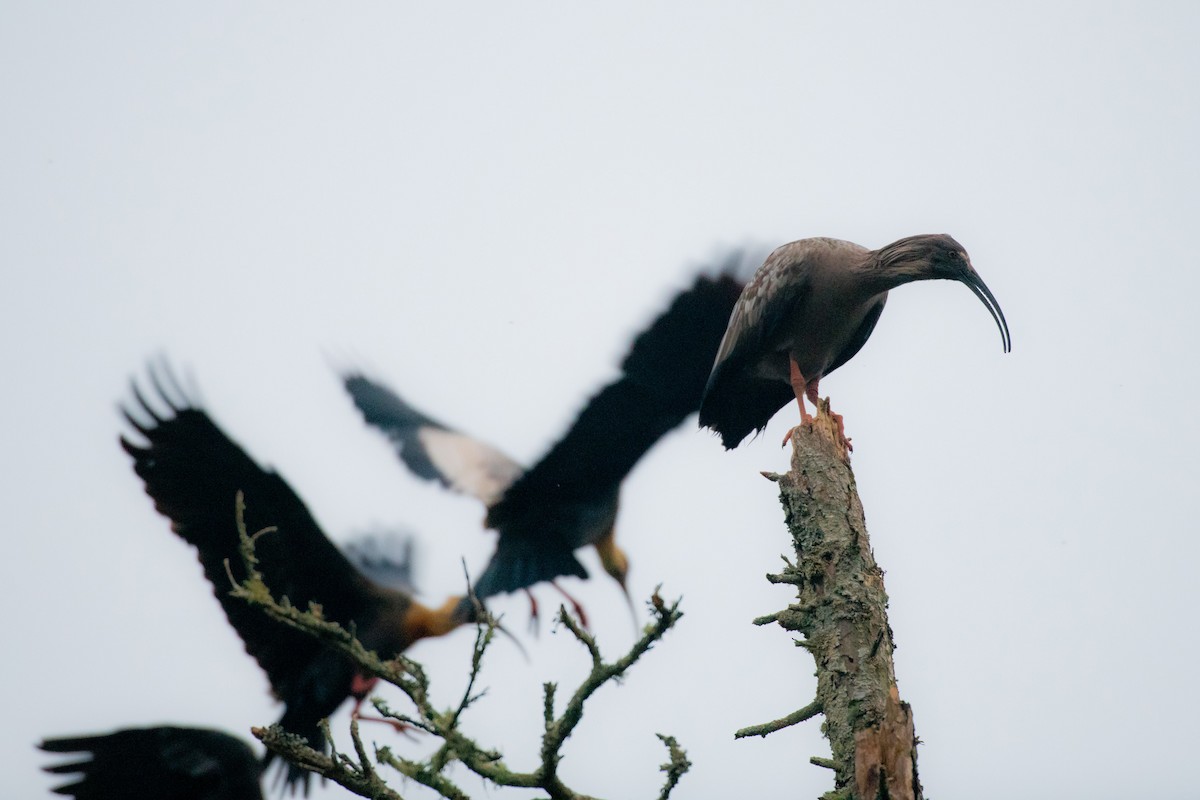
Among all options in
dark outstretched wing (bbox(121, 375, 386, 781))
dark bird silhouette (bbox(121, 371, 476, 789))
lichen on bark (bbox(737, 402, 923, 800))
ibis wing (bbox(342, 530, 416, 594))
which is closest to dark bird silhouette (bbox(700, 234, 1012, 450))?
lichen on bark (bbox(737, 402, 923, 800))

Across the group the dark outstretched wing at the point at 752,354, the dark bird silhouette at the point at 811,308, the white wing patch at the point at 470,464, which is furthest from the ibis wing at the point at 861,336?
the white wing patch at the point at 470,464

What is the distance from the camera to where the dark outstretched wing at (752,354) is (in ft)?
18.3

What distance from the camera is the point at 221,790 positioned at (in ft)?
21.3

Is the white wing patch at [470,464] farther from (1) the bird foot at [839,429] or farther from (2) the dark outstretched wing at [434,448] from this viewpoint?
(1) the bird foot at [839,429]

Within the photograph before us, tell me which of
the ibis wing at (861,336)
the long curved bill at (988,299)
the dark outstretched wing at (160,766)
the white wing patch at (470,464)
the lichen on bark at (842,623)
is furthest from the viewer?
the white wing patch at (470,464)

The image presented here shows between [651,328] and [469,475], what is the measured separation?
1.85 meters

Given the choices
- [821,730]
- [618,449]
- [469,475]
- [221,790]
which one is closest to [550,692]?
[821,730]

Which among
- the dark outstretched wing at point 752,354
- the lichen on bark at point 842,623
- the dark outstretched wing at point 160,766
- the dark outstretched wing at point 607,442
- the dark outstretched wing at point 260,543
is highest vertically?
the dark outstretched wing at point 607,442

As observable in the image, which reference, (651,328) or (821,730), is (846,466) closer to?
(821,730)

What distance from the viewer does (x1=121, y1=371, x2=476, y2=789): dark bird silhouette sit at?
624 centimetres

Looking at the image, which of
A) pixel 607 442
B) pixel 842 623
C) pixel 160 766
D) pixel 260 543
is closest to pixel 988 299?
pixel 842 623

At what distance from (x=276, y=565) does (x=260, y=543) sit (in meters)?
0.18

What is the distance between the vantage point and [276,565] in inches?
265

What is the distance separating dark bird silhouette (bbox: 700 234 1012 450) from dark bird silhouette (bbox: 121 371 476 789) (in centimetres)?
200
